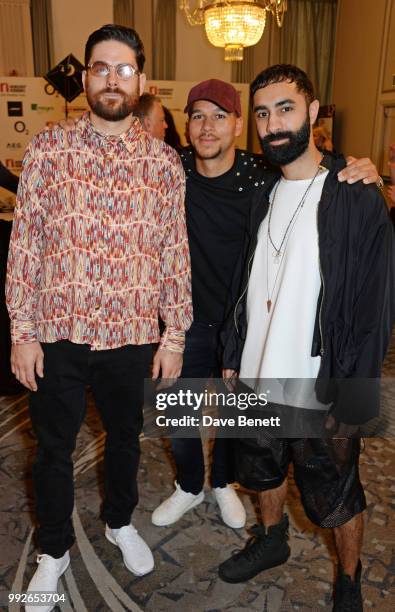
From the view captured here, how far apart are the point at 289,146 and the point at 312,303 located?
0.49m

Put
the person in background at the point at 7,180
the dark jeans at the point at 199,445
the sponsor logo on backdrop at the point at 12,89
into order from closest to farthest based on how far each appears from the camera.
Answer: the dark jeans at the point at 199,445 → the person in background at the point at 7,180 → the sponsor logo on backdrop at the point at 12,89

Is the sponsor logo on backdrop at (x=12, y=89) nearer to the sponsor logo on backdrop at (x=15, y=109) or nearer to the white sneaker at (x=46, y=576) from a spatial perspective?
the sponsor logo on backdrop at (x=15, y=109)

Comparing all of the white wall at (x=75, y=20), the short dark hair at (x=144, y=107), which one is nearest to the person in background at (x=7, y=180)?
the short dark hair at (x=144, y=107)

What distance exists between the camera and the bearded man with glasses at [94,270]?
1555 millimetres

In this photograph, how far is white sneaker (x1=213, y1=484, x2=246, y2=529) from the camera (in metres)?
2.19

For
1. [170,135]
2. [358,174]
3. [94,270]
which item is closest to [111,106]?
[94,270]

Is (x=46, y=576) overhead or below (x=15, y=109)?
below

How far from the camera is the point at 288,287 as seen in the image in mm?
1654

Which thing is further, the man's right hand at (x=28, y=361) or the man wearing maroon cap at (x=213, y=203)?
the man wearing maroon cap at (x=213, y=203)

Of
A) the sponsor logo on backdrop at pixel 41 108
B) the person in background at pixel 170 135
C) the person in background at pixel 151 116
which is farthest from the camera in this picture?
the sponsor logo on backdrop at pixel 41 108

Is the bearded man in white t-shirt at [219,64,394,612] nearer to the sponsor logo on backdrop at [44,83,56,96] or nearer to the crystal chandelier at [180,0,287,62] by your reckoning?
the crystal chandelier at [180,0,287,62]

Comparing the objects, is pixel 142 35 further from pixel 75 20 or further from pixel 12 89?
pixel 12 89

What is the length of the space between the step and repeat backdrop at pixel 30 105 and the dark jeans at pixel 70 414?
20.1ft

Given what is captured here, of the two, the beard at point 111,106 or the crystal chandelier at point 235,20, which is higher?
the crystal chandelier at point 235,20
